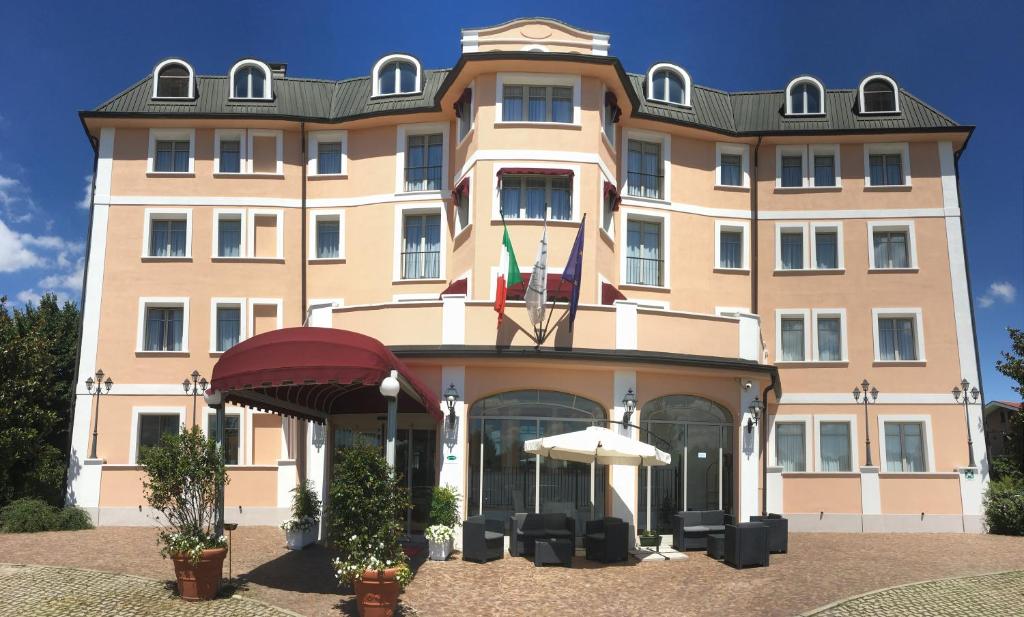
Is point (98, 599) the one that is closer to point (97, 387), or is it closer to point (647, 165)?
point (97, 387)

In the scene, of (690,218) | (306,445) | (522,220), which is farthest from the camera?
(690,218)

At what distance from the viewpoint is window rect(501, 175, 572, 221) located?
2339 centimetres

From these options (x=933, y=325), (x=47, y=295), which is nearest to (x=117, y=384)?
(x=47, y=295)

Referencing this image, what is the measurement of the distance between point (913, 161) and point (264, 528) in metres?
21.7

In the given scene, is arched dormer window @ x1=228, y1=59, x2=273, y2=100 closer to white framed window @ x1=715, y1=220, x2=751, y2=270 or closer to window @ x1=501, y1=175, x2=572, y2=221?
window @ x1=501, y1=175, x2=572, y2=221

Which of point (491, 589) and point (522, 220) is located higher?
point (522, 220)

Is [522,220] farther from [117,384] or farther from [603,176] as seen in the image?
[117,384]

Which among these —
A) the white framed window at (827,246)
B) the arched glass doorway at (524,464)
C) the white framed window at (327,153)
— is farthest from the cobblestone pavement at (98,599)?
the white framed window at (827,246)

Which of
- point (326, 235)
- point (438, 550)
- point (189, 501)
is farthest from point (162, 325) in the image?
point (189, 501)

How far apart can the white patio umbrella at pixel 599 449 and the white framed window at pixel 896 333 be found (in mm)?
12201

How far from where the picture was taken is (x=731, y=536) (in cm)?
1712

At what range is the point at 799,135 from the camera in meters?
27.4

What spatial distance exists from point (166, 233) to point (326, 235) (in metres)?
A: 4.69

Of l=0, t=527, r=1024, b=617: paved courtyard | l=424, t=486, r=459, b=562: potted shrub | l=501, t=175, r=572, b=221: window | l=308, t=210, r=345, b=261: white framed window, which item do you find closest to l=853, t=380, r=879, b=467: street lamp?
Result: l=0, t=527, r=1024, b=617: paved courtyard
